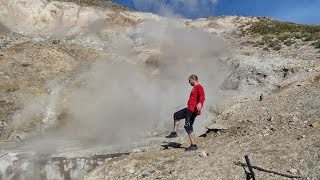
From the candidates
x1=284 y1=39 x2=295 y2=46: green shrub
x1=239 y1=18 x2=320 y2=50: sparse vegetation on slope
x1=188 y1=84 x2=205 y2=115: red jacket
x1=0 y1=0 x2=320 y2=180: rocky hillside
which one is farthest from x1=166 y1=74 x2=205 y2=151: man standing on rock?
x1=284 y1=39 x2=295 y2=46: green shrub

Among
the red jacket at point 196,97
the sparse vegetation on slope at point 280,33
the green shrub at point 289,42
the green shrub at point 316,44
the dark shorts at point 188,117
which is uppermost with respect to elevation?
the sparse vegetation on slope at point 280,33

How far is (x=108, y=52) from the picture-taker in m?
29.0

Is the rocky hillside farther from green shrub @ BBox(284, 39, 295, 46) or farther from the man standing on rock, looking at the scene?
the man standing on rock

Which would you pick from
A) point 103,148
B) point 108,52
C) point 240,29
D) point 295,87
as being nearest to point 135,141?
point 103,148

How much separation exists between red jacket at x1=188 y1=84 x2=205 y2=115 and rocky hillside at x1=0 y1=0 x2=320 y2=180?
3.92 ft

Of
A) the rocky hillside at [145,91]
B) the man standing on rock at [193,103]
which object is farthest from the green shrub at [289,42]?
the man standing on rock at [193,103]

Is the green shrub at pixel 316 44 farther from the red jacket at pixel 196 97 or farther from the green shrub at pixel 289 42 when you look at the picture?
the red jacket at pixel 196 97

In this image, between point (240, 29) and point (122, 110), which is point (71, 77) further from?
point (240, 29)

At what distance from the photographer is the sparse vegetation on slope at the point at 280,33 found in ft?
89.9

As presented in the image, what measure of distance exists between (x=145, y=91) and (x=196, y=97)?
11.2 m

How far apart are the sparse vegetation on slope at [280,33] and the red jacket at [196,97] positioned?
15246mm

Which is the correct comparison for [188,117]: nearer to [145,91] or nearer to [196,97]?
[196,97]

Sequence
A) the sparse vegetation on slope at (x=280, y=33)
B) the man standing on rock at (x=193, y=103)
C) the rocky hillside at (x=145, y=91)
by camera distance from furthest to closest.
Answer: the sparse vegetation on slope at (x=280, y=33)
the rocky hillside at (x=145, y=91)
the man standing on rock at (x=193, y=103)

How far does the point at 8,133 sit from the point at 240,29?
19.5 m
